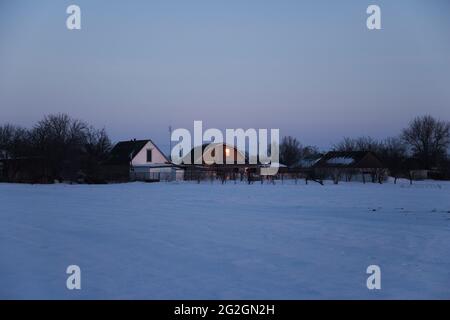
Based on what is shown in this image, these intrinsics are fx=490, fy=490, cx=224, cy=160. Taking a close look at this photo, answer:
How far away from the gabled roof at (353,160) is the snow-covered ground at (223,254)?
45915 mm

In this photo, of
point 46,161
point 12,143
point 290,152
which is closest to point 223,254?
point 46,161

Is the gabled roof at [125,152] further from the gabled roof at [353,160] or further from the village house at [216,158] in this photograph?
the gabled roof at [353,160]

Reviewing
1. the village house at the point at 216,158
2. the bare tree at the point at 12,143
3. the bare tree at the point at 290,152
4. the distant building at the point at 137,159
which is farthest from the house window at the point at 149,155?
the bare tree at the point at 290,152

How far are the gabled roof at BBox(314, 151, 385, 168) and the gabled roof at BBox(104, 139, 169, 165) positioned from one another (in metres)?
21.3

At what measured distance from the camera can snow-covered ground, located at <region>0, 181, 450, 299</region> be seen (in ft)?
21.9

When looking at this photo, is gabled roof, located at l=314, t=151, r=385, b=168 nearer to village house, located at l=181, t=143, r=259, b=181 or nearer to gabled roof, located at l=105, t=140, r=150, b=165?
village house, located at l=181, t=143, r=259, b=181

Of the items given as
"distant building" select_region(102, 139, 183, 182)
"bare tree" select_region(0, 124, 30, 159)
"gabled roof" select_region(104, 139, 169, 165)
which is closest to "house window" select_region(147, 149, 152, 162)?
"distant building" select_region(102, 139, 183, 182)

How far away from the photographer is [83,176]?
157 ft

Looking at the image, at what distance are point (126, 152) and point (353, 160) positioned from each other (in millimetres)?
28706

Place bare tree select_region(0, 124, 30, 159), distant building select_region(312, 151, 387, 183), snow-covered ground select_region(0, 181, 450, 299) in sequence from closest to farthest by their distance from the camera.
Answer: snow-covered ground select_region(0, 181, 450, 299) → distant building select_region(312, 151, 387, 183) → bare tree select_region(0, 124, 30, 159)

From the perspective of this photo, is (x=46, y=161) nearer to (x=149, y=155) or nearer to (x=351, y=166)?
(x=149, y=155)

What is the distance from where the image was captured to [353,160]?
62281 mm

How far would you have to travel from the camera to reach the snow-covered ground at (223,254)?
6668 millimetres
